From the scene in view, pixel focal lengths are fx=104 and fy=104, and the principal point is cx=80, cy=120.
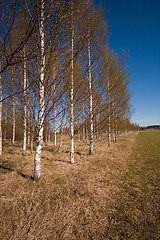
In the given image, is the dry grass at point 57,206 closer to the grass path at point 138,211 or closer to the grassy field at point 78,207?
the grassy field at point 78,207

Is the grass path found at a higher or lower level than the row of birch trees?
lower

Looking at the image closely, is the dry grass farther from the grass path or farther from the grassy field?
the grass path

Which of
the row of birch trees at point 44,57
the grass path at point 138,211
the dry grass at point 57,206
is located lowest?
the grass path at point 138,211

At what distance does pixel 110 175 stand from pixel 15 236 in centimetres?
388

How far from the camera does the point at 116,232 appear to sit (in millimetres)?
2195

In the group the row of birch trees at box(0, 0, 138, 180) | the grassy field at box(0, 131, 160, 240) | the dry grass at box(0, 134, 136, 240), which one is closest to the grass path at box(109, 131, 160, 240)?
the grassy field at box(0, 131, 160, 240)

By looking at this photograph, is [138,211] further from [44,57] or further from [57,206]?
[44,57]

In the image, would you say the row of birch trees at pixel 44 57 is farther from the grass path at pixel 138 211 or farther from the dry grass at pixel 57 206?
the grass path at pixel 138 211

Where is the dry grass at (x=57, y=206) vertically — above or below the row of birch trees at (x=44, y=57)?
below

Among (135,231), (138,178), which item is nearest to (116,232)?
(135,231)

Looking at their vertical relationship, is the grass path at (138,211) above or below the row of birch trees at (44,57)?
below

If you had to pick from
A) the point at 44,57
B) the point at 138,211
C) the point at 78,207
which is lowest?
the point at 138,211

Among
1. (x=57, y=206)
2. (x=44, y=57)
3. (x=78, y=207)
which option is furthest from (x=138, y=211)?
(x=44, y=57)

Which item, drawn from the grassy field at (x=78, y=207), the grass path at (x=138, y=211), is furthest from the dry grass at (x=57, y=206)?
the grass path at (x=138, y=211)
